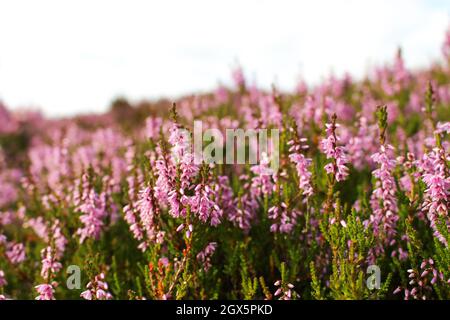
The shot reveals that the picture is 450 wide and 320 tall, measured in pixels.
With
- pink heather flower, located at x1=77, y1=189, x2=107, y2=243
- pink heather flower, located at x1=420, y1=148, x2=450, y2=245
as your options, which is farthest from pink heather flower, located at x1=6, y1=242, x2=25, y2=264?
pink heather flower, located at x1=420, y1=148, x2=450, y2=245

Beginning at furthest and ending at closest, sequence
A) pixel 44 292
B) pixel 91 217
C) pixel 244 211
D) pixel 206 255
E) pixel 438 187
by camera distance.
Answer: pixel 91 217, pixel 244 211, pixel 206 255, pixel 44 292, pixel 438 187

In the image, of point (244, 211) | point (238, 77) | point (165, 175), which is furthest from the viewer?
point (238, 77)

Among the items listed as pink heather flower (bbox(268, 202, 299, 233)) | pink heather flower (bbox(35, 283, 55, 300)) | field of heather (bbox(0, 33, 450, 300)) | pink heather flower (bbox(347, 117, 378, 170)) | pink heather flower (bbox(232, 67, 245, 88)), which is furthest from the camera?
pink heather flower (bbox(232, 67, 245, 88))

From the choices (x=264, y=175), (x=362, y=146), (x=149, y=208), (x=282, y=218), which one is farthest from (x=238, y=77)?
(x=149, y=208)

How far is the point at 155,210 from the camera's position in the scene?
3793 mm

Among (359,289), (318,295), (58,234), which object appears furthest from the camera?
(58,234)

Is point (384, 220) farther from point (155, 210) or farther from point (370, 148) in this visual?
point (370, 148)

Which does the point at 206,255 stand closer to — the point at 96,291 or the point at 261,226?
the point at 261,226

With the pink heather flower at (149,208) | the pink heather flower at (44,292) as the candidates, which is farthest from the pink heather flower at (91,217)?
the pink heather flower at (149,208)

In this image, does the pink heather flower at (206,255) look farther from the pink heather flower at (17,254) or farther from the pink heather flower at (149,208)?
the pink heather flower at (17,254)

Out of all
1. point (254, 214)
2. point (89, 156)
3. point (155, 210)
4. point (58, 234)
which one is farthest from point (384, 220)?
point (89, 156)

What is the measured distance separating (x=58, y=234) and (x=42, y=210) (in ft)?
7.53

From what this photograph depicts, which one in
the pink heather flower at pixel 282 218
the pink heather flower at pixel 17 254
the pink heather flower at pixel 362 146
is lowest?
the pink heather flower at pixel 17 254

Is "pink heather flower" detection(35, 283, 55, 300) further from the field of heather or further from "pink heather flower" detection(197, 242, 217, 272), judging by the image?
"pink heather flower" detection(197, 242, 217, 272)
